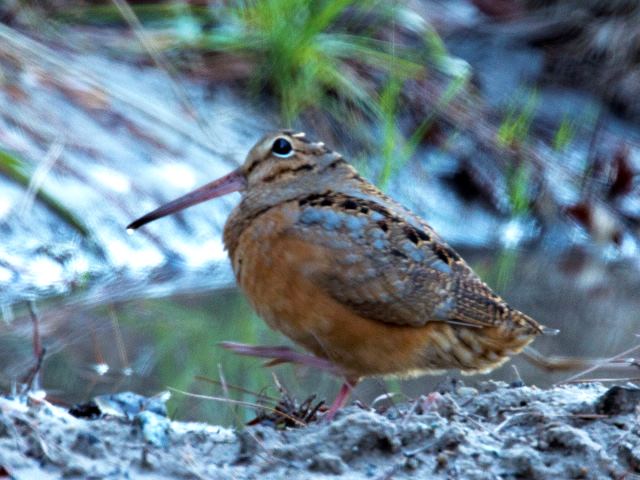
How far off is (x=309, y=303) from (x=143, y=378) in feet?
3.45

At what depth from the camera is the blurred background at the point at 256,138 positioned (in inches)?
234

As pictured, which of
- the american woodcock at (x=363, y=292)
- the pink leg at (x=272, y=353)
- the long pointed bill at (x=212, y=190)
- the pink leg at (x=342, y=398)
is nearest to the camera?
the pink leg at (x=342, y=398)

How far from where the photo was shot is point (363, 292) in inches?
173

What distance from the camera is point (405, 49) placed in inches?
366

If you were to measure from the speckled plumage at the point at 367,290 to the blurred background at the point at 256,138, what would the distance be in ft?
1.62

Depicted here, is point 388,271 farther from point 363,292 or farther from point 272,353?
point 272,353

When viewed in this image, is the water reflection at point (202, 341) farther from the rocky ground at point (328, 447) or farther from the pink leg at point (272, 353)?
the rocky ground at point (328, 447)

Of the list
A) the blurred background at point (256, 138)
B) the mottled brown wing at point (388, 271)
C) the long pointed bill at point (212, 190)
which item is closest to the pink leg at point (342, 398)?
the mottled brown wing at point (388, 271)

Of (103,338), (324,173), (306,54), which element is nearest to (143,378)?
(103,338)

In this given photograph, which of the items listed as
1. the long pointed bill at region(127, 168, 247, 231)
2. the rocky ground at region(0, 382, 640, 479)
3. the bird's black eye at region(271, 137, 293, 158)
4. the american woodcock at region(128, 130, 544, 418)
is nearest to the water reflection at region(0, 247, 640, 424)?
the american woodcock at region(128, 130, 544, 418)

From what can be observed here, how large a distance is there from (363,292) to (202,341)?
1.53 metres

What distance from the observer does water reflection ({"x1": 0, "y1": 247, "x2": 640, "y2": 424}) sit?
4984mm

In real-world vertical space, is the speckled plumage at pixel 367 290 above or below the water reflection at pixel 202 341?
above

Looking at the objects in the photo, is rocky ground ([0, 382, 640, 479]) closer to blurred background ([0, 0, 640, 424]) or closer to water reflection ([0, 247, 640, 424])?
water reflection ([0, 247, 640, 424])
